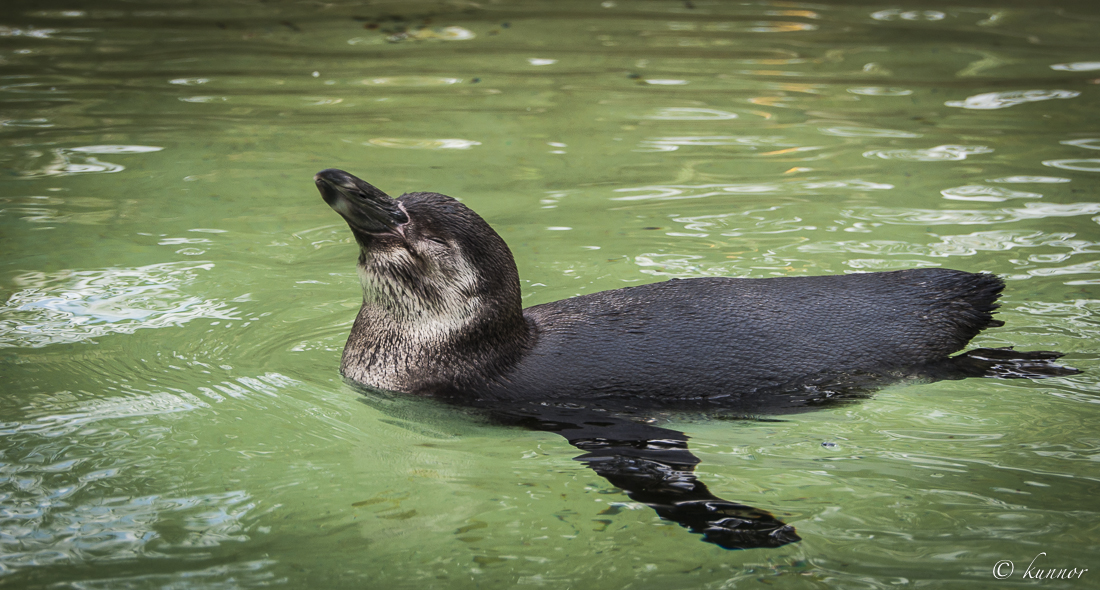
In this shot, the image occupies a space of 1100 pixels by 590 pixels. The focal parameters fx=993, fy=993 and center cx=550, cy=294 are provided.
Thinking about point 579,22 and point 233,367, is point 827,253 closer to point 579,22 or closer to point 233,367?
point 233,367

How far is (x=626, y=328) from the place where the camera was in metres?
Result: 4.23

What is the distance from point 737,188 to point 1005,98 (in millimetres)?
3577

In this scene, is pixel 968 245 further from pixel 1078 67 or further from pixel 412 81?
pixel 412 81

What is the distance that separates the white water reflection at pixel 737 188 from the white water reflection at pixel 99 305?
9.90 ft

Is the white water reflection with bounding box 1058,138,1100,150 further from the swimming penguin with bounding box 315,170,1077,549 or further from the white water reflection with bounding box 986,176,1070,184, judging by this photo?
the swimming penguin with bounding box 315,170,1077,549

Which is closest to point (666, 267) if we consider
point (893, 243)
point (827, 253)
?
point (827, 253)

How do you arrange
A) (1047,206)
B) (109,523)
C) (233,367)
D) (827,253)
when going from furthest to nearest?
(1047,206), (827,253), (233,367), (109,523)

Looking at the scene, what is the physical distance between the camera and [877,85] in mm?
9625

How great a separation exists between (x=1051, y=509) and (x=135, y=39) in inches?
405

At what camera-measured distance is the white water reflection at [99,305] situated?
16.8 ft

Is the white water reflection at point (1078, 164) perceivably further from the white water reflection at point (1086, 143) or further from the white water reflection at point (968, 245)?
the white water reflection at point (968, 245)

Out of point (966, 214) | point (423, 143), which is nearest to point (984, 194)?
point (966, 214)

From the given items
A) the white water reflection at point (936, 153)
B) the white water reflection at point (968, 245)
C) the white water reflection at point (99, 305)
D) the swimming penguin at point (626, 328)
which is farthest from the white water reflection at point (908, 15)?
the white water reflection at point (99, 305)

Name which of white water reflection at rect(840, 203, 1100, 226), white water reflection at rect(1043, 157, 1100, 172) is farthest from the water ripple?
white water reflection at rect(840, 203, 1100, 226)
